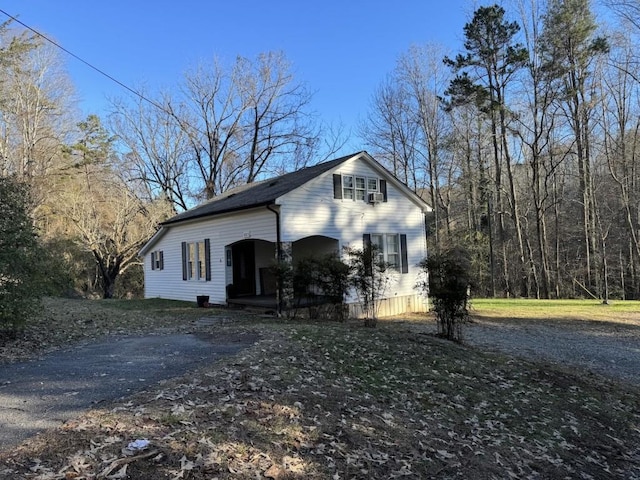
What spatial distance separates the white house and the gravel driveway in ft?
13.2

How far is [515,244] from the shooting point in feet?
99.0

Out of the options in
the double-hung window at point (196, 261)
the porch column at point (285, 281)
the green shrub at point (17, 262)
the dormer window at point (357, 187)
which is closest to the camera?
the green shrub at point (17, 262)

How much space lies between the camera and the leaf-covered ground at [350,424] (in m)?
3.16

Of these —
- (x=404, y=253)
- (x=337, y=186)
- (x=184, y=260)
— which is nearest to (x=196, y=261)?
(x=184, y=260)

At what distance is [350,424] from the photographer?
4.28 metres

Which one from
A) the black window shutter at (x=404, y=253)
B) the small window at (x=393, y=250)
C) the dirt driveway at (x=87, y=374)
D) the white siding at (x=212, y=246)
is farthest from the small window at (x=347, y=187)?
the dirt driveway at (x=87, y=374)

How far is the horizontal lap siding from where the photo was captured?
13305 mm

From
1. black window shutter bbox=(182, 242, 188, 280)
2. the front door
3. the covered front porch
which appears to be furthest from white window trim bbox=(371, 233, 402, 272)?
black window shutter bbox=(182, 242, 188, 280)

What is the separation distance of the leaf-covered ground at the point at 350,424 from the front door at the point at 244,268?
29.2ft

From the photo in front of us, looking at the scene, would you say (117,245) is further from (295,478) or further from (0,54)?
(295,478)

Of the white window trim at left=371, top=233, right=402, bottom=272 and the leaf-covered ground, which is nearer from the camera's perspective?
the leaf-covered ground

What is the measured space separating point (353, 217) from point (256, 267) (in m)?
4.49

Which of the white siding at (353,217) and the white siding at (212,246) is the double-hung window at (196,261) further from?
the white siding at (353,217)

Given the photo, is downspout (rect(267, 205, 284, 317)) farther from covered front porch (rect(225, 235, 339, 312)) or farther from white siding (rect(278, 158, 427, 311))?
covered front porch (rect(225, 235, 339, 312))
